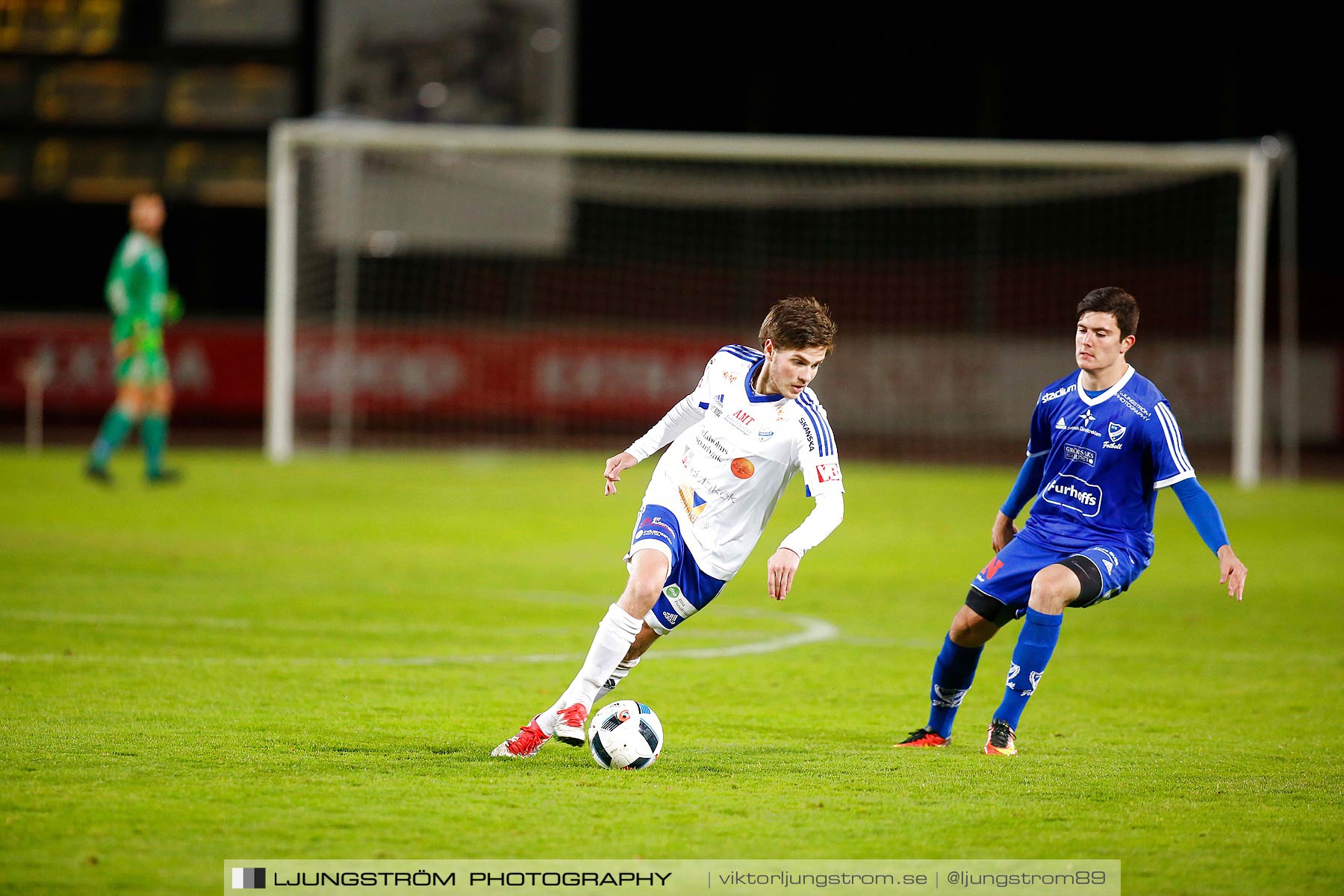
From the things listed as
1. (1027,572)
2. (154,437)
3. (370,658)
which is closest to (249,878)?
(1027,572)

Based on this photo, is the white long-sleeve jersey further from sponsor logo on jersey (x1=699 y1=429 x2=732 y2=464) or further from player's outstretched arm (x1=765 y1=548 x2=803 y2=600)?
player's outstretched arm (x1=765 y1=548 x2=803 y2=600)

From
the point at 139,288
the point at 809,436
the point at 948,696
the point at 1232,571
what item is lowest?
the point at 948,696

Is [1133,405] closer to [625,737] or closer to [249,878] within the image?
[625,737]

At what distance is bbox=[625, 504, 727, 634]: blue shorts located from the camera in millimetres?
5641

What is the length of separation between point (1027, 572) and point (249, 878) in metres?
3.18

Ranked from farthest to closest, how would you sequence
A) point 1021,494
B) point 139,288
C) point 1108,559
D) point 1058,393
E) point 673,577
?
point 139,288 < point 1021,494 < point 1058,393 < point 1108,559 < point 673,577

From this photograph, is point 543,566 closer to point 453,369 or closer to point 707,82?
point 453,369

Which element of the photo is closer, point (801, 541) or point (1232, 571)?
point (801, 541)

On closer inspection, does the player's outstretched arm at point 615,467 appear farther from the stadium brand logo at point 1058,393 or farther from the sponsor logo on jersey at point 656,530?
the stadium brand logo at point 1058,393

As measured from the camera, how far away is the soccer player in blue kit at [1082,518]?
19.0 feet

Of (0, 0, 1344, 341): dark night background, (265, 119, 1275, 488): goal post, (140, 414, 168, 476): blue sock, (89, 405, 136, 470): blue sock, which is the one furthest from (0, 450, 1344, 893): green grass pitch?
(0, 0, 1344, 341): dark night background

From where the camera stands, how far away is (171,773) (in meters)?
5.03

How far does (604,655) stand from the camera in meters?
5.53

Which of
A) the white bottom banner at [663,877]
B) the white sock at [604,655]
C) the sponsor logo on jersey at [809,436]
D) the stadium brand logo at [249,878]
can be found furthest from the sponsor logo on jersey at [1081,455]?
the stadium brand logo at [249,878]
